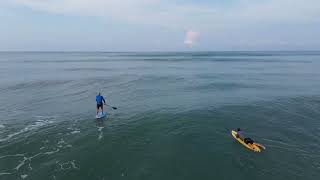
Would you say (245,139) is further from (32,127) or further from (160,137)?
(32,127)

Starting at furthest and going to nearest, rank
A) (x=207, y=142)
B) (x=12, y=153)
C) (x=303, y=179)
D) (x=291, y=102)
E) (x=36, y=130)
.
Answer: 1. (x=291, y=102)
2. (x=36, y=130)
3. (x=207, y=142)
4. (x=12, y=153)
5. (x=303, y=179)

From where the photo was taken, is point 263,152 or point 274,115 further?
point 274,115

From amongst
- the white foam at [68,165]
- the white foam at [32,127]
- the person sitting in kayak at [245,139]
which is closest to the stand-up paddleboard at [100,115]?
the white foam at [32,127]

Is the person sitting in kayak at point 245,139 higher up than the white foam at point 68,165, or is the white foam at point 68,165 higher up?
the person sitting in kayak at point 245,139

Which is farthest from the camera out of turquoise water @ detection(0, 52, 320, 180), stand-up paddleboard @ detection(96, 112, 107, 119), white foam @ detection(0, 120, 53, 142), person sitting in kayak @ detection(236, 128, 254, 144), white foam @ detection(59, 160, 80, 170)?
stand-up paddleboard @ detection(96, 112, 107, 119)

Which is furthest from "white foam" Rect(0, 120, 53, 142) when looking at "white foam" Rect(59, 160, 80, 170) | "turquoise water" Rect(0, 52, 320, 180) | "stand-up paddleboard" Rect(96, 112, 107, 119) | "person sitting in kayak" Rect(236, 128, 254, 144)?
"person sitting in kayak" Rect(236, 128, 254, 144)

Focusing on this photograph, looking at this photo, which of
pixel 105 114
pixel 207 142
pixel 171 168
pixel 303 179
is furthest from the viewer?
pixel 105 114

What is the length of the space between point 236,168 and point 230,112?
16637 mm

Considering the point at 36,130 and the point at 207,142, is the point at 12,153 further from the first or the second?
the point at 207,142

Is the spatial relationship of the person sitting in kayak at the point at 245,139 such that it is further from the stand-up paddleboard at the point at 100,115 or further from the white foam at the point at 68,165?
the stand-up paddleboard at the point at 100,115

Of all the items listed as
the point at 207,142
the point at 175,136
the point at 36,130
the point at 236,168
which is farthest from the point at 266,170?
the point at 36,130

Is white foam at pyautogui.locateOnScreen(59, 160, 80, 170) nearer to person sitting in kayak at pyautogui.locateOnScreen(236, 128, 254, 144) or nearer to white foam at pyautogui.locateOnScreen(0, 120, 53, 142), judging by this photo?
white foam at pyautogui.locateOnScreen(0, 120, 53, 142)

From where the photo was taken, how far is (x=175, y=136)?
98.3ft

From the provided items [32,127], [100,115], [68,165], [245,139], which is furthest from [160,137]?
[32,127]
